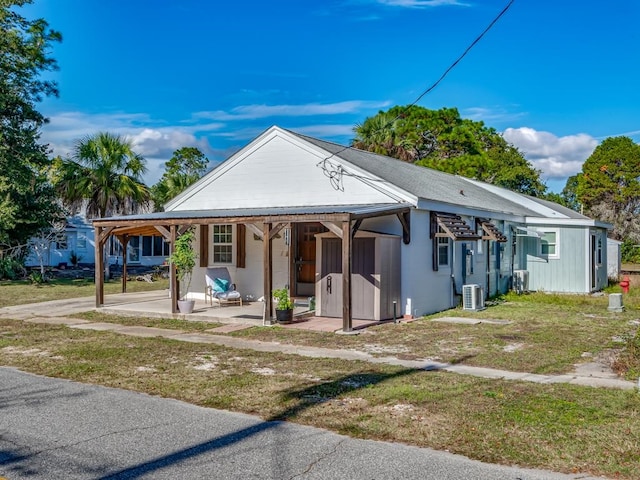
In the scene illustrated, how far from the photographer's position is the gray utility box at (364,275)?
41.8 ft

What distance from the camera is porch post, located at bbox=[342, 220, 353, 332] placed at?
11328 millimetres

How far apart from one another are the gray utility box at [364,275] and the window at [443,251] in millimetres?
2124

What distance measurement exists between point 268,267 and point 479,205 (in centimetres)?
811

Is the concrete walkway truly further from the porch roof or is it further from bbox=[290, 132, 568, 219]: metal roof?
bbox=[290, 132, 568, 219]: metal roof

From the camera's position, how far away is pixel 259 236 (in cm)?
1488

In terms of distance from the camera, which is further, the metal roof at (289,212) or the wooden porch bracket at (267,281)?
the wooden porch bracket at (267,281)

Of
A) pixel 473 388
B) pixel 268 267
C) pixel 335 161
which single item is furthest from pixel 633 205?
pixel 473 388

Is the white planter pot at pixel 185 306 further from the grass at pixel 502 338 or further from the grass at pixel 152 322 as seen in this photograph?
the grass at pixel 502 338

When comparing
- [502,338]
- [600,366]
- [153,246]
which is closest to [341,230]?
[502,338]

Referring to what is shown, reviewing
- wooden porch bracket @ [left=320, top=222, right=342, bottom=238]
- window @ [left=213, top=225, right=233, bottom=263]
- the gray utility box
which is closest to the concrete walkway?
wooden porch bracket @ [left=320, top=222, right=342, bottom=238]

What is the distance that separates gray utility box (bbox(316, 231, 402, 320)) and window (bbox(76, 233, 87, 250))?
80.2 feet

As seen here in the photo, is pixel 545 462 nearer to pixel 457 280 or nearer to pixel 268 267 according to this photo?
pixel 268 267

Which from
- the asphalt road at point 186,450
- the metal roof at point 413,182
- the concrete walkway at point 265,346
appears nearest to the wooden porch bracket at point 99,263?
the concrete walkway at point 265,346

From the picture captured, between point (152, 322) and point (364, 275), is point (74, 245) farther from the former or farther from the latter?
point (364, 275)
